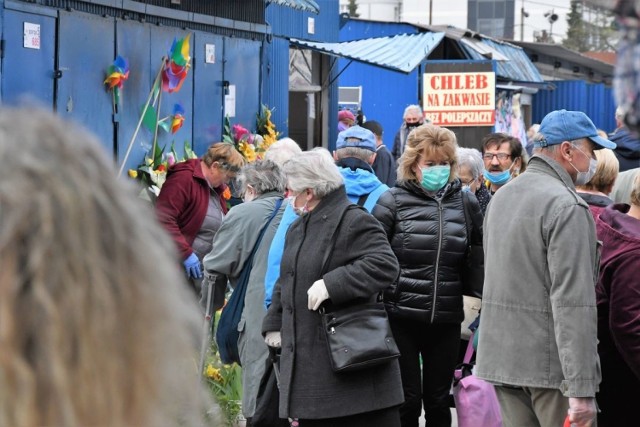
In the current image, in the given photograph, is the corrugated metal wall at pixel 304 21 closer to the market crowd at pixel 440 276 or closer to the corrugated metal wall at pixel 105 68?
the corrugated metal wall at pixel 105 68

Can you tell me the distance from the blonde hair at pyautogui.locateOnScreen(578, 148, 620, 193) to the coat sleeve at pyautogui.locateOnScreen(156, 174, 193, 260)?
322cm

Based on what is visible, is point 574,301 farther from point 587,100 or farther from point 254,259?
point 587,100

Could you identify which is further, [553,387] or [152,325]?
[553,387]

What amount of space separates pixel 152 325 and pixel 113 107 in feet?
27.1

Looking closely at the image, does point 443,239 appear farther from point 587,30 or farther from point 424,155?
point 587,30

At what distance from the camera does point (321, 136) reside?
16.8 metres

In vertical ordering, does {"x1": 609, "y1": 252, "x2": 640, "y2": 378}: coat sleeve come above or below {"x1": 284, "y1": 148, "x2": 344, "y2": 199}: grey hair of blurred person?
below

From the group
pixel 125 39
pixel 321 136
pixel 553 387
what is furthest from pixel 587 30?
pixel 553 387

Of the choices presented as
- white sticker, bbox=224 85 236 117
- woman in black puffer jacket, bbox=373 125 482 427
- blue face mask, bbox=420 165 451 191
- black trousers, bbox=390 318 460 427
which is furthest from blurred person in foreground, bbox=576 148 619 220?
white sticker, bbox=224 85 236 117

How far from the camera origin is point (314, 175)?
5816 millimetres

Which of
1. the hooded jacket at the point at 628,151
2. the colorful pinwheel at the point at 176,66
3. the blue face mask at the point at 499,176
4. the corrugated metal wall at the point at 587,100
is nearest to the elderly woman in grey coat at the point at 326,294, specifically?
the blue face mask at the point at 499,176

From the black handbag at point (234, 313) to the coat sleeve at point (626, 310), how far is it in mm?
2385

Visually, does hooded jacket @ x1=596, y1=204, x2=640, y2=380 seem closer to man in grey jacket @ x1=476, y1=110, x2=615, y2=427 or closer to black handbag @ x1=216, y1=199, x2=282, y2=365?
man in grey jacket @ x1=476, y1=110, x2=615, y2=427

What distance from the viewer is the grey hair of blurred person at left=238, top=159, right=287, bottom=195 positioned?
23.1 ft
